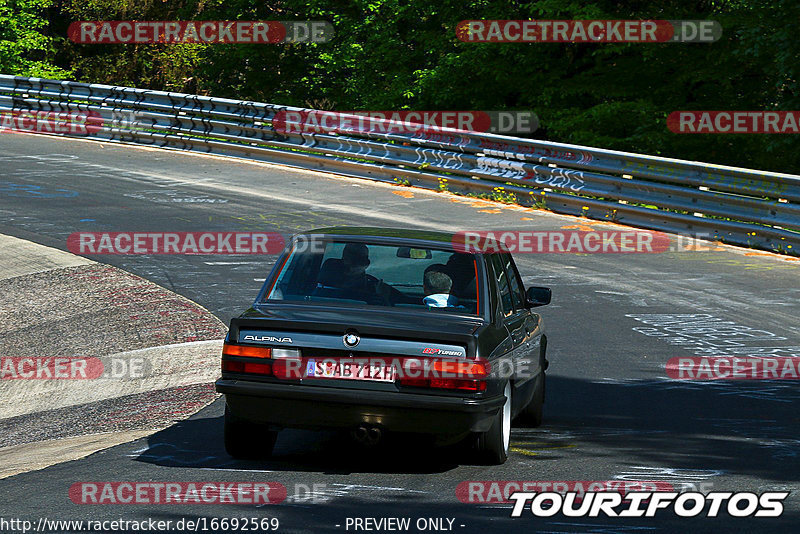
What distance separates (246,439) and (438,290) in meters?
1.56

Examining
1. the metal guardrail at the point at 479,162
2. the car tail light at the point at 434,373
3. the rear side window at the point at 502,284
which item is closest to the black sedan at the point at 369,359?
the car tail light at the point at 434,373

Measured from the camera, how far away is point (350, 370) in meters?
7.21

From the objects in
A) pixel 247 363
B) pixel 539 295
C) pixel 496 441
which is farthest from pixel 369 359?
pixel 539 295

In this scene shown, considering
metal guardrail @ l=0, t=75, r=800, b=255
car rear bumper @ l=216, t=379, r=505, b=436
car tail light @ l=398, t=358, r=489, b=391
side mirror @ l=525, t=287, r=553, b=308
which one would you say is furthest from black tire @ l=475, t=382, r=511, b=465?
metal guardrail @ l=0, t=75, r=800, b=255

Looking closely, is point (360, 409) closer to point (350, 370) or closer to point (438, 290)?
point (350, 370)

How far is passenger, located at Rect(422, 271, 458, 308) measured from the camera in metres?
7.81

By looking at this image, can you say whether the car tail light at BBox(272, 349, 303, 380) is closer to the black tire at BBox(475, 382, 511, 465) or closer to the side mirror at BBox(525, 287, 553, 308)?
the black tire at BBox(475, 382, 511, 465)

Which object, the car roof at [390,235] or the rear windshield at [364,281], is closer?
the rear windshield at [364,281]

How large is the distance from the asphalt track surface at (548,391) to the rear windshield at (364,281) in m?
1.04

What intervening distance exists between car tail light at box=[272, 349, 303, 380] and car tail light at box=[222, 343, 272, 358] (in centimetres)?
5

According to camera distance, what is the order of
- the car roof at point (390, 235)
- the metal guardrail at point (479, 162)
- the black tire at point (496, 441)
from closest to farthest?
1. the black tire at point (496, 441)
2. the car roof at point (390, 235)
3. the metal guardrail at point (479, 162)

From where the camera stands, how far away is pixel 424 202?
21.3m

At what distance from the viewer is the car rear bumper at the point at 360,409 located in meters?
7.12

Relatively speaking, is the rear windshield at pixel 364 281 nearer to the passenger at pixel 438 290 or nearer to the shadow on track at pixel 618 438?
the passenger at pixel 438 290
